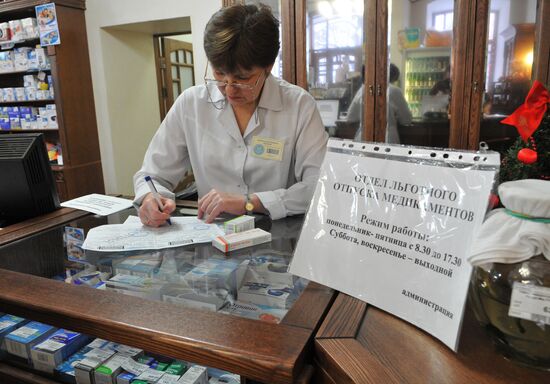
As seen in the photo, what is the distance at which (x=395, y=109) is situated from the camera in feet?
10.4

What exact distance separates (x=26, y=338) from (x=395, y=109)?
2876 millimetres

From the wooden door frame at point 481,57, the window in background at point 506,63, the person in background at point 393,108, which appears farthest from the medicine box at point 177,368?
the wooden door frame at point 481,57

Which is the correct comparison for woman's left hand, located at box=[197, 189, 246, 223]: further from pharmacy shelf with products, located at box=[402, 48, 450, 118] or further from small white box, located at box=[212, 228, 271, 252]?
pharmacy shelf with products, located at box=[402, 48, 450, 118]

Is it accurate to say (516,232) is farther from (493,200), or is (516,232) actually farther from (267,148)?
(267,148)

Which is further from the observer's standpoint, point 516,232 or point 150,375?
point 150,375

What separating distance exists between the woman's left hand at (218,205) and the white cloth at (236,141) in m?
0.30

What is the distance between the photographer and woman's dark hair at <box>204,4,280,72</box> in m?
1.32

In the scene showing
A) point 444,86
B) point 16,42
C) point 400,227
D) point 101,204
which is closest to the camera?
point 400,227

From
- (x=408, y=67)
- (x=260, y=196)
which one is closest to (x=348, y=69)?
(x=408, y=67)

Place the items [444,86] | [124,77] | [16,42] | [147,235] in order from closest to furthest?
[147,235] → [444,86] → [16,42] → [124,77]

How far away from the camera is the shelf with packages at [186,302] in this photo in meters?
0.60

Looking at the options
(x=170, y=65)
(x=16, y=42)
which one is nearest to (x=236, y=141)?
(x=170, y=65)

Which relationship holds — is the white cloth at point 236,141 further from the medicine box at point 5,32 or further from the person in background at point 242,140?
the medicine box at point 5,32

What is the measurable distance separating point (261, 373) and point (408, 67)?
2968mm
